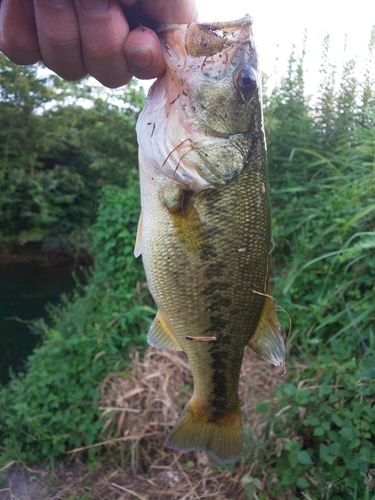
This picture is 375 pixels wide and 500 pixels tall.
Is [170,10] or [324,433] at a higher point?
[170,10]

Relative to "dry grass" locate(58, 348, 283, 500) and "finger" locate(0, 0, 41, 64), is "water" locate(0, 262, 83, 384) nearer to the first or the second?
"dry grass" locate(58, 348, 283, 500)

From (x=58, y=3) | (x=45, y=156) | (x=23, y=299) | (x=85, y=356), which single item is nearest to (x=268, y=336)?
(x=58, y=3)

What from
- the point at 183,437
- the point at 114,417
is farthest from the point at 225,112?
the point at 114,417

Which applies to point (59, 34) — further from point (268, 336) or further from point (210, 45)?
point (268, 336)

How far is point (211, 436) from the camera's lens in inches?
62.1

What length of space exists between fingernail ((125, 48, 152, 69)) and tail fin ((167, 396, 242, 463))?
4.53 ft

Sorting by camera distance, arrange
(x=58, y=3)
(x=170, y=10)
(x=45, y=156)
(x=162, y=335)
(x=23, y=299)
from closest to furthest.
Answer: (x=58, y=3) → (x=170, y=10) → (x=162, y=335) → (x=23, y=299) → (x=45, y=156)

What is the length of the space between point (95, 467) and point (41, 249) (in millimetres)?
9306

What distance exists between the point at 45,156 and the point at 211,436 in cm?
1264

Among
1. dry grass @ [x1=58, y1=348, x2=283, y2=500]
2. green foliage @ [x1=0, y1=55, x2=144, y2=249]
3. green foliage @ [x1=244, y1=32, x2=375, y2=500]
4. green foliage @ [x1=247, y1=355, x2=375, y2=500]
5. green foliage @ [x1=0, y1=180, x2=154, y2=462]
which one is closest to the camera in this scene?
green foliage @ [x1=247, y1=355, x2=375, y2=500]

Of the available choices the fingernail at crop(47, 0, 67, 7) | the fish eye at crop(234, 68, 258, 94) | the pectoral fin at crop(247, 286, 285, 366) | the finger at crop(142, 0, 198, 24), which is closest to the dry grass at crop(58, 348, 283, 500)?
the pectoral fin at crop(247, 286, 285, 366)

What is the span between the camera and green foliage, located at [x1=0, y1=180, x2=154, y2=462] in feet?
10.5

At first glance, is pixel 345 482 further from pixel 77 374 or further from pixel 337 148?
pixel 337 148

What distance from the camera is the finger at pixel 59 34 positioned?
1.17m
